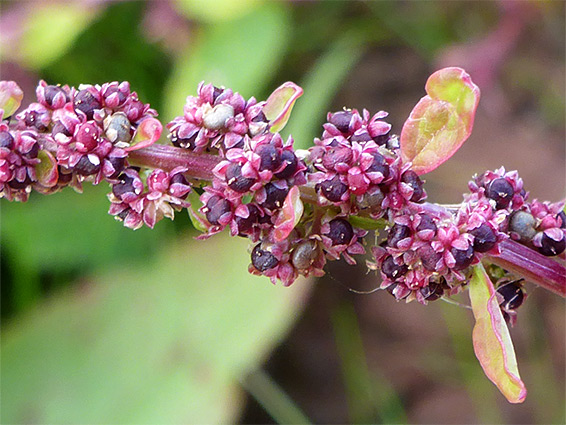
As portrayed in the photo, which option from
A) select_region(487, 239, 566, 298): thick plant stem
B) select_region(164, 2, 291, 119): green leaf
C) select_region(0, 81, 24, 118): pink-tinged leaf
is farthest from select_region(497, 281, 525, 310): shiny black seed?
select_region(164, 2, 291, 119): green leaf

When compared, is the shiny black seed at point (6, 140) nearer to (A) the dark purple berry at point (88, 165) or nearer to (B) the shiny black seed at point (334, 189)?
(A) the dark purple berry at point (88, 165)

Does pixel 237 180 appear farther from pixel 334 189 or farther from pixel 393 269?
pixel 393 269

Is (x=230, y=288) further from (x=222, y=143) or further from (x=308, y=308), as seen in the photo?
(x=222, y=143)

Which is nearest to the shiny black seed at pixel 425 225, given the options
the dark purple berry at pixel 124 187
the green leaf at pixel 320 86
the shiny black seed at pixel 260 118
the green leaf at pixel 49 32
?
the shiny black seed at pixel 260 118

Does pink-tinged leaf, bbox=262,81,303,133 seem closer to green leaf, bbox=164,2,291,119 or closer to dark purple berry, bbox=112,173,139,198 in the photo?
dark purple berry, bbox=112,173,139,198

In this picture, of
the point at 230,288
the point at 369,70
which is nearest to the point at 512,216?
the point at 230,288

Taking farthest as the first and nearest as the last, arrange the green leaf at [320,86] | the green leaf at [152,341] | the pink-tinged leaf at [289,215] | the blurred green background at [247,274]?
the green leaf at [320,86] < the blurred green background at [247,274] < the green leaf at [152,341] < the pink-tinged leaf at [289,215]
